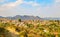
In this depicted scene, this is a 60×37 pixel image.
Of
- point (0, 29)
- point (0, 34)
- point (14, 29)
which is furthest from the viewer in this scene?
point (14, 29)

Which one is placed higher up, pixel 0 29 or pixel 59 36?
pixel 0 29

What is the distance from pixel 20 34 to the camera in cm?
3700

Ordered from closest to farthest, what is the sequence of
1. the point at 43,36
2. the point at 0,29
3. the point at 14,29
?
the point at 0,29 → the point at 14,29 → the point at 43,36

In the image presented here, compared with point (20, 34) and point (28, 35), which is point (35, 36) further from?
point (20, 34)

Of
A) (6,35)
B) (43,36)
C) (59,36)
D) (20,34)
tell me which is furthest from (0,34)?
(59,36)

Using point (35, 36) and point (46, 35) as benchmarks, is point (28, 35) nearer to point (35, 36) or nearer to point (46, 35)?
point (35, 36)

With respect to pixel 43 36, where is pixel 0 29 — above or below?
above

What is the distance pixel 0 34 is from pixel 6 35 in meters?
1.14

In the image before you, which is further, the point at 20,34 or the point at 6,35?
the point at 20,34

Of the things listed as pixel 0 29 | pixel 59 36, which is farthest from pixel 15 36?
pixel 59 36

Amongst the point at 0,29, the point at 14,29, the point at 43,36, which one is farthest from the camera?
the point at 43,36

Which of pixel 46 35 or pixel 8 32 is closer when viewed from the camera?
pixel 8 32

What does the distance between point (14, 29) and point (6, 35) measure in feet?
16.2

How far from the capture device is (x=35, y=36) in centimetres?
3997
